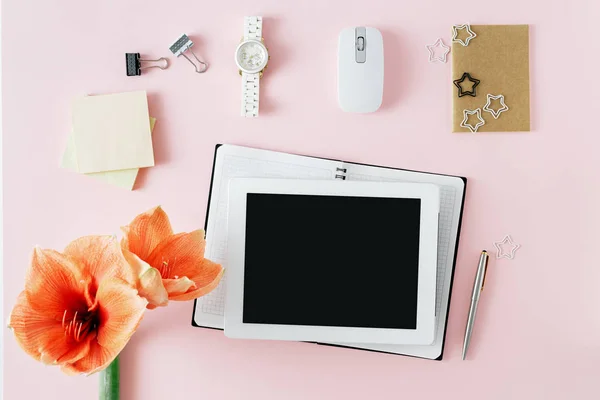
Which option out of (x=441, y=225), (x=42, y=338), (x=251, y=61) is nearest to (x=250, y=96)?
(x=251, y=61)

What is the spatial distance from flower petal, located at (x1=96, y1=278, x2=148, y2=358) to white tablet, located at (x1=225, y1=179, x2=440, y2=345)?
0.19 metres

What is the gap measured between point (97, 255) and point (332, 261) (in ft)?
1.28

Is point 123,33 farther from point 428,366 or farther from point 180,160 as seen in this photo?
point 428,366

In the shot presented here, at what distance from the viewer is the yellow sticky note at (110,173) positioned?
986 millimetres

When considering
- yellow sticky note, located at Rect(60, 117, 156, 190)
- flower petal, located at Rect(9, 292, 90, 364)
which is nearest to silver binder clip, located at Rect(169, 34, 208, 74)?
yellow sticky note, located at Rect(60, 117, 156, 190)

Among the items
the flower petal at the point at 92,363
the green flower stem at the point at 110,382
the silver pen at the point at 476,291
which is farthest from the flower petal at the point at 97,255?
the silver pen at the point at 476,291

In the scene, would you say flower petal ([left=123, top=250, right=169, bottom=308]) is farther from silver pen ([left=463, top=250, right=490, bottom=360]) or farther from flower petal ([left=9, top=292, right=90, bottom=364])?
silver pen ([left=463, top=250, right=490, bottom=360])

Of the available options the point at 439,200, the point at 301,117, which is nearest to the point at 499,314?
the point at 439,200

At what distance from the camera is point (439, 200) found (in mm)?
956

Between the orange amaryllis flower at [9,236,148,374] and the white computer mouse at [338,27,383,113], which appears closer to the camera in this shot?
the orange amaryllis flower at [9,236,148,374]

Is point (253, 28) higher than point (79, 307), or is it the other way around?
point (253, 28)

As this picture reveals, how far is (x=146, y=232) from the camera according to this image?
2.86 ft

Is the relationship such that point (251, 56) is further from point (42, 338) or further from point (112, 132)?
point (42, 338)

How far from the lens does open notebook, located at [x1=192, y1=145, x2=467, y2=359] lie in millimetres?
982
